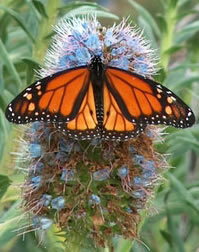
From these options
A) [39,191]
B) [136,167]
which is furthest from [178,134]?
[39,191]

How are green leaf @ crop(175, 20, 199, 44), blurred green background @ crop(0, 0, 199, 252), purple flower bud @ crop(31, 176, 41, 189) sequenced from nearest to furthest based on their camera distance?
purple flower bud @ crop(31, 176, 41, 189) → blurred green background @ crop(0, 0, 199, 252) → green leaf @ crop(175, 20, 199, 44)

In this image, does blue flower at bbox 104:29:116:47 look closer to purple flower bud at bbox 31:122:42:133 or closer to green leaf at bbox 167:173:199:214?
purple flower bud at bbox 31:122:42:133

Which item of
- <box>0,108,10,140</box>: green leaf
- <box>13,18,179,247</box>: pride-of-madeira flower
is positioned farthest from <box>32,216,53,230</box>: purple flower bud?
<box>0,108,10,140</box>: green leaf

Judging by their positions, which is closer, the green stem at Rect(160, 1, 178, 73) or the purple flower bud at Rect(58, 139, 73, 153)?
the purple flower bud at Rect(58, 139, 73, 153)

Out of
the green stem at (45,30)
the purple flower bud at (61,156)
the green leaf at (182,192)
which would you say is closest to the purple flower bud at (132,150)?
the purple flower bud at (61,156)

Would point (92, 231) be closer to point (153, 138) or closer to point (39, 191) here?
point (39, 191)

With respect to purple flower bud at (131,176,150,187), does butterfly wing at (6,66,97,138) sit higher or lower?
higher
